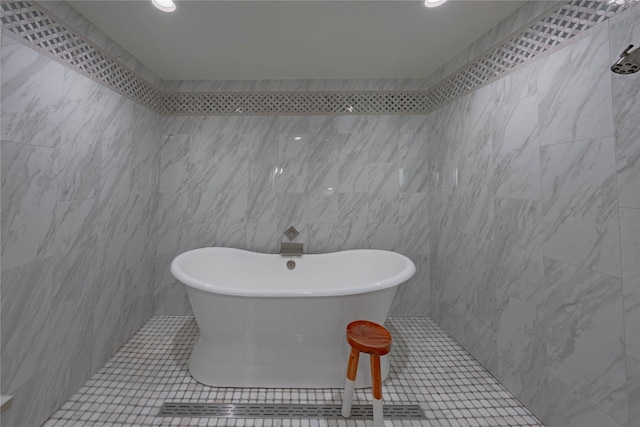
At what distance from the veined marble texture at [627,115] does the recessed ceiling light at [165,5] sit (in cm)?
225

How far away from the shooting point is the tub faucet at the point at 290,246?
251cm

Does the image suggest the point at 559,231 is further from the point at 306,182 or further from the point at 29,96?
the point at 29,96

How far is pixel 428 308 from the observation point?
2.60 meters

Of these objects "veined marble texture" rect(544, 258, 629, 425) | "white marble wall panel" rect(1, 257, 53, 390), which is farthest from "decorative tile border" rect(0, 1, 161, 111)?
"veined marble texture" rect(544, 258, 629, 425)

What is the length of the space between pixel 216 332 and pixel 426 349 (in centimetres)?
158

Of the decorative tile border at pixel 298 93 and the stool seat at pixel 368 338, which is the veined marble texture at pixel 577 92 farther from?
the stool seat at pixel 368 338

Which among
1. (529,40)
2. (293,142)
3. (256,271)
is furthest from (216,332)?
(529,40)

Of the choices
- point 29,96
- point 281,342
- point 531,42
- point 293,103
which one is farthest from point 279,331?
point 531,42

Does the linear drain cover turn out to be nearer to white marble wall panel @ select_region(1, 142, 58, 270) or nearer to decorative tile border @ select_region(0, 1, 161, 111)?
white marble wall panel @ select_region(1, 142, 58, 270)

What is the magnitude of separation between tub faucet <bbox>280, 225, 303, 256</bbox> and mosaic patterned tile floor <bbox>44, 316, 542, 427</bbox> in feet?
3.51

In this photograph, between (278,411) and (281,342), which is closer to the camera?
(278,411)

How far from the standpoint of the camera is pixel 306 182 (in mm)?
2590

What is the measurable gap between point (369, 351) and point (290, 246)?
1.41 m

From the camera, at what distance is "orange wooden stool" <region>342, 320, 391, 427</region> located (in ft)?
4.06
